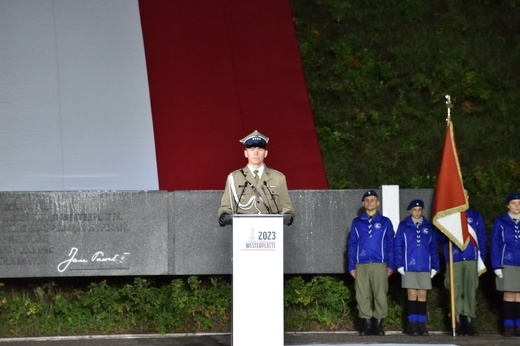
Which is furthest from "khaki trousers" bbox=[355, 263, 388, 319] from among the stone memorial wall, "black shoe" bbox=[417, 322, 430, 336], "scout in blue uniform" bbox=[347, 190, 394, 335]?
the stone memorial wall

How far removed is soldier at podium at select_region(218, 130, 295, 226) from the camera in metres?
8.80

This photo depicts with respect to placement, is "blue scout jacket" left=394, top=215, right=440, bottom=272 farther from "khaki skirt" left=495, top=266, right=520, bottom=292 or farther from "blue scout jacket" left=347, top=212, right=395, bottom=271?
"khaki skirt" left=495, top=266, right=520, bottom=292

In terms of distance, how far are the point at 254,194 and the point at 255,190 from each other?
3 cm

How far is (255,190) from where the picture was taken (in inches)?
349

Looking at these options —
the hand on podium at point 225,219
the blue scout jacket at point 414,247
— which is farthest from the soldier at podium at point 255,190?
the blue scout jacket at point 414,247

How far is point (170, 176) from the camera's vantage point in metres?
11.8

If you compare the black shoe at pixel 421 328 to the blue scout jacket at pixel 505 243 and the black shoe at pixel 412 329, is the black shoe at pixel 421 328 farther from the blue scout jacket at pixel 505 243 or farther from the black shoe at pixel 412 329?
the blue scout jacket at pixel 505 243

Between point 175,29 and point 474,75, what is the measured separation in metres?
3.96

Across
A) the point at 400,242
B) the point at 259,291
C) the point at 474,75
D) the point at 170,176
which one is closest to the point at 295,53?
the point at 474,75

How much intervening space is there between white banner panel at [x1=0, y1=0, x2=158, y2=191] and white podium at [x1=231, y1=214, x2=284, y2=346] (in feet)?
10.8

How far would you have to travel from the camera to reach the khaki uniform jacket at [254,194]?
29.0 feet

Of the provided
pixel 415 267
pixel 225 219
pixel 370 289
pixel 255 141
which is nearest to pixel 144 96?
pixel 370 289

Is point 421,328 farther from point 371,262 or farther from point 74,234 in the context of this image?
point 74,234

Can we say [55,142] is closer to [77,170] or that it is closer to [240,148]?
[77,170]
